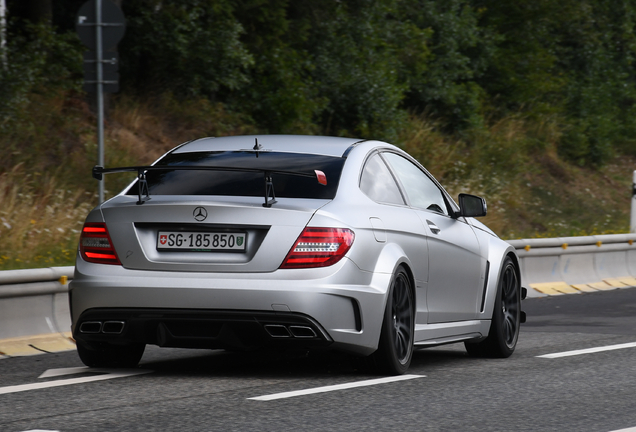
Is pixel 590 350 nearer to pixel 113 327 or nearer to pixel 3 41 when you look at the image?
pixel 113 327

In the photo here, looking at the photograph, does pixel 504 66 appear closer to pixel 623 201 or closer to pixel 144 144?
pixel 623 201

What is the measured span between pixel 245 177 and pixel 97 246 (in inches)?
37.6

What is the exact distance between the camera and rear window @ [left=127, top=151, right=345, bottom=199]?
6.85 m

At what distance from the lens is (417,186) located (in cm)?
808

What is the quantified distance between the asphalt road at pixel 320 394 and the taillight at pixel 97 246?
0.71 m

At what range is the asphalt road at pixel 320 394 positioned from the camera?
18.0 feet

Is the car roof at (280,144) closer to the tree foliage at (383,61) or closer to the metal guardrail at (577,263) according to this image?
the metal guardrail at (577,263)

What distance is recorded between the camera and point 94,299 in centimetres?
670

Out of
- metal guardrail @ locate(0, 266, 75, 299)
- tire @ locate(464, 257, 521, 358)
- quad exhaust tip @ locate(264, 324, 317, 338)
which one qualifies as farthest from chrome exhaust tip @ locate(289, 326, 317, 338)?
metal guardrail @ locate(0, 266, 75, 299)

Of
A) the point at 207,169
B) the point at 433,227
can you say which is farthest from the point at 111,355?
the point at 433,227

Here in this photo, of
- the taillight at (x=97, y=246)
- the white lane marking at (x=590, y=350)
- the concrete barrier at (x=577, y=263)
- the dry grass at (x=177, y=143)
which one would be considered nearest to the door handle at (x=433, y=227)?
the white lane marking at (x=590, y=350)

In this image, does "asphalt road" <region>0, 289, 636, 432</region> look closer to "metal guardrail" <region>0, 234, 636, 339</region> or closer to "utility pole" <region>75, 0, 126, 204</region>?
"utility pole" <region>75, 0, 126, 204</region>

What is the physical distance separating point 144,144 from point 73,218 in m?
4.48

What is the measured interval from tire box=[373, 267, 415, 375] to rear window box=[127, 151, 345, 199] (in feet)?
2.41
